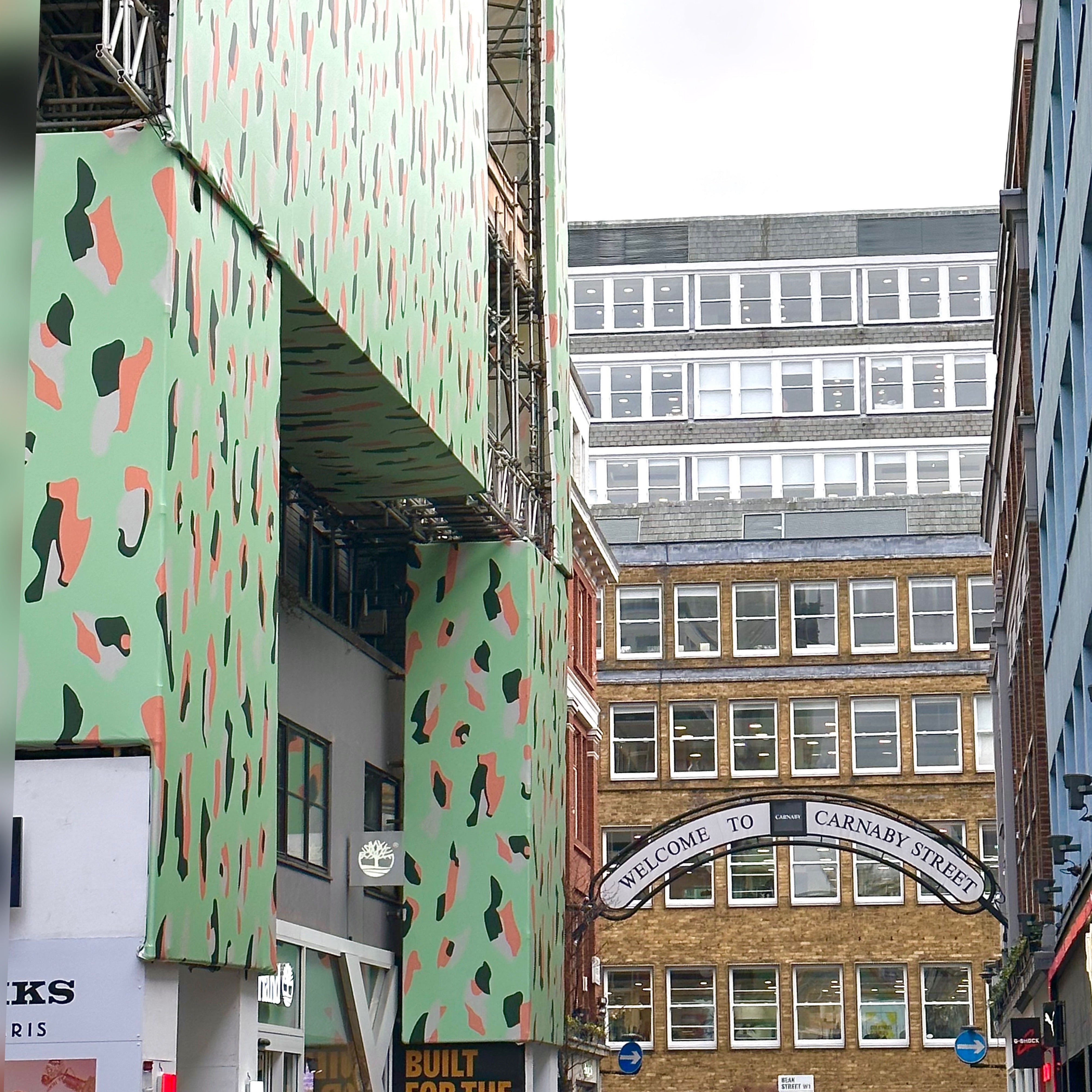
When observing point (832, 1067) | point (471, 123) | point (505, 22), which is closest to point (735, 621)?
point (832, 1067)

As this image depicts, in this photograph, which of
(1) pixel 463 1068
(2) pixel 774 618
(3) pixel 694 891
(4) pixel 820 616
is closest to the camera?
(1) pixel 463 1068

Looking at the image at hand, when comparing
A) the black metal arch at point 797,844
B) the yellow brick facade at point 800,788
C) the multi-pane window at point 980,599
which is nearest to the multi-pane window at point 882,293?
the yellow brick facade at point 800,788

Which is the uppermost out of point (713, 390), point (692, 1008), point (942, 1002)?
point (713, 390)

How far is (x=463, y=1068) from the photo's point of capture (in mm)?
28875

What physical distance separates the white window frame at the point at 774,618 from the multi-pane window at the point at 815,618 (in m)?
0.48

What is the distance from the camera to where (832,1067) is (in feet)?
195

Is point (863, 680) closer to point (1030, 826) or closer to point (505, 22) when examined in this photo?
point (1030, 826)

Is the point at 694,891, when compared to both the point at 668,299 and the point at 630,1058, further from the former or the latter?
the point at 668,299

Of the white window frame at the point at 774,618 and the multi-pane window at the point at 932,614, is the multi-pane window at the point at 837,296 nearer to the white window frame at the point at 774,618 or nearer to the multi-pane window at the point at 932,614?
the white window frame at the point at 774,618

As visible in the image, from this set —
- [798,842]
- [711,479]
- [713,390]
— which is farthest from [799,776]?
[713,390]

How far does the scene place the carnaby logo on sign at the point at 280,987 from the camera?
2312 centimetres

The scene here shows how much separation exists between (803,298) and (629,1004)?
A: 125 ft

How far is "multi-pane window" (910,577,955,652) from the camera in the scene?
62.8m

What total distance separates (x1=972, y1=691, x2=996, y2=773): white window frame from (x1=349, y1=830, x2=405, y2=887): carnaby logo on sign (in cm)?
3579
